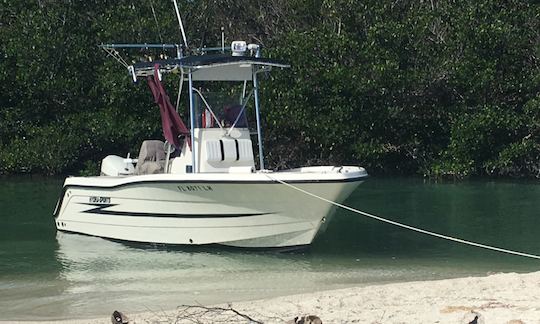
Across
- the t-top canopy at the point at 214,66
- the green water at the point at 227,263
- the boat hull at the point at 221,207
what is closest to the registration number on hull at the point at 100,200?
the boat hull at the point at 221,207

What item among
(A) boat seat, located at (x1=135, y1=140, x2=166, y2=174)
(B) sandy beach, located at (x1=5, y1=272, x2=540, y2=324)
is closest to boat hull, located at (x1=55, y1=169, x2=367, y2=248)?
(A) boat seat, located at (x1=135, y1=140, x2=166, y2=174)

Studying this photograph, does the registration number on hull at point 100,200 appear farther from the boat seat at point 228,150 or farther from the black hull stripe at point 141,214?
the boat seat at point 228,150

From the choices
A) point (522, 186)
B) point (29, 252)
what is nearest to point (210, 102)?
point (29, 252)

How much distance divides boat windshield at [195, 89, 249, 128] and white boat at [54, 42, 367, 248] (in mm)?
14

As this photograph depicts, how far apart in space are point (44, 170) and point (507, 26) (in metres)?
13.3

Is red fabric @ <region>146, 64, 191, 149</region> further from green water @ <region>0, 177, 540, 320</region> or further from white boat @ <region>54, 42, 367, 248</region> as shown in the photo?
green water @ <region>0, 177, 540, 320</region>

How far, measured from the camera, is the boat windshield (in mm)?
10883

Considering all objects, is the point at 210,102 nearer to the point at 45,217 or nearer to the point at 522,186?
the point at 45,217

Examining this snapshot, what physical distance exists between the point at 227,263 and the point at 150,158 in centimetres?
241

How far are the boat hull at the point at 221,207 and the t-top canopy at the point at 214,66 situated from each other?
1525mm

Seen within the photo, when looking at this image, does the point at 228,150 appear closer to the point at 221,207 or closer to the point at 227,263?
the point at 221,207

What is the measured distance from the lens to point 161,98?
10.9m

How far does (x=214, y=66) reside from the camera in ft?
34.3

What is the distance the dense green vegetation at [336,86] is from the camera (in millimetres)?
20219
